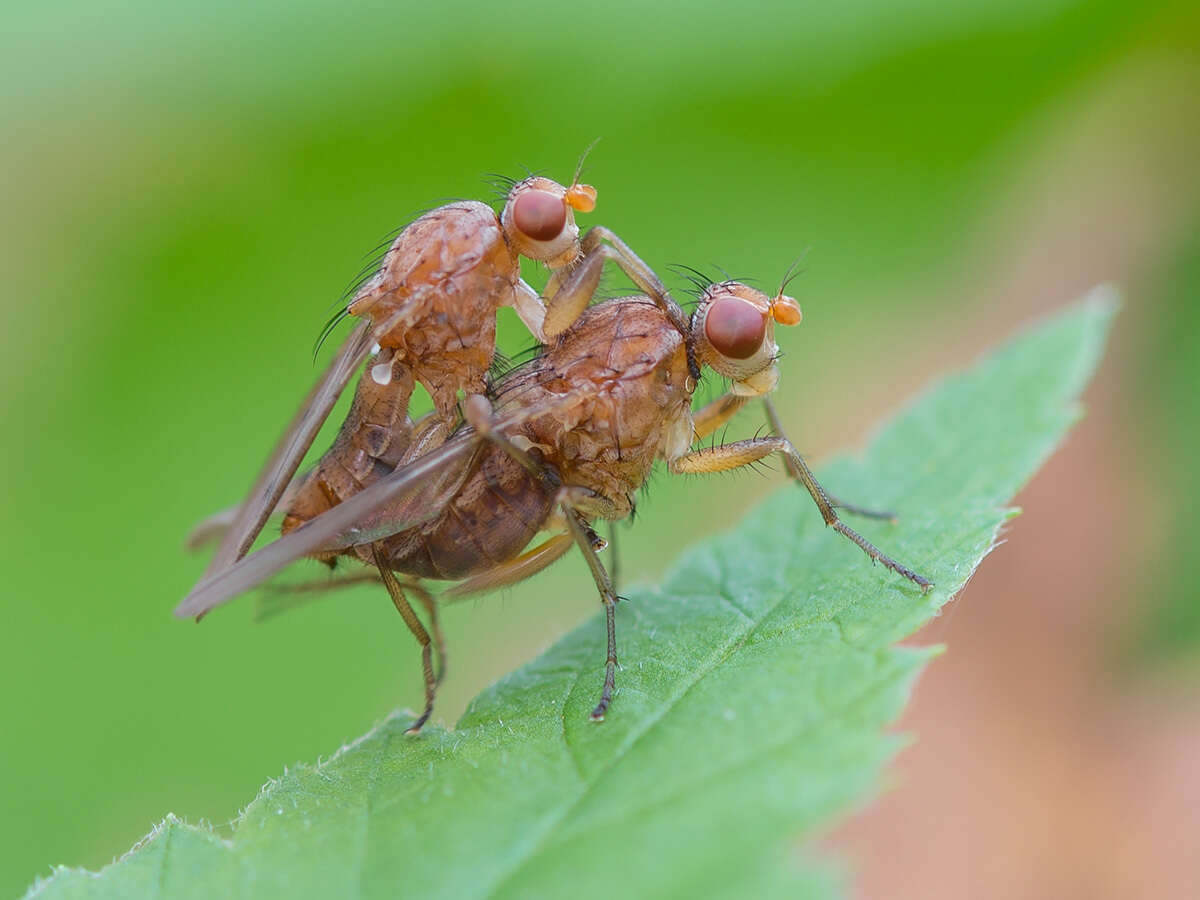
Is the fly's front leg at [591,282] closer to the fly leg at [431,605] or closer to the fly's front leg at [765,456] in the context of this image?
the fly's front leg at [765,456]

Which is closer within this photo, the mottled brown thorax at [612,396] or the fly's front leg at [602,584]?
the fly's front leg at [602,584]

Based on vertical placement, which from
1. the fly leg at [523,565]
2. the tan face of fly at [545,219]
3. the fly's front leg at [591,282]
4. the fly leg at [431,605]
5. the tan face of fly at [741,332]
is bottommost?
the fly leg at [431,605]

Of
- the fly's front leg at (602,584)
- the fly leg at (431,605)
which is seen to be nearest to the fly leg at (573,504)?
the fly's front leg at (602,584)

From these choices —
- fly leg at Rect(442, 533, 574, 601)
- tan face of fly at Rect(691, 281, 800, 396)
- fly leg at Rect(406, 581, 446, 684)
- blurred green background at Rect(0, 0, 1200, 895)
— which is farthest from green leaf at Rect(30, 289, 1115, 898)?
blurred green background at Rect(0, 0, 1200, 895)

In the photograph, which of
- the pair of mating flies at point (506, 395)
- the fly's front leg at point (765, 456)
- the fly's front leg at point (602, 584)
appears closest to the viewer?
the fly's front leg at point (602, 584)

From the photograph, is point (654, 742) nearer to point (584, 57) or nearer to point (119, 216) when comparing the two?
point (584, 57)

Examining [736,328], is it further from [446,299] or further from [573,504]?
[446,299]
